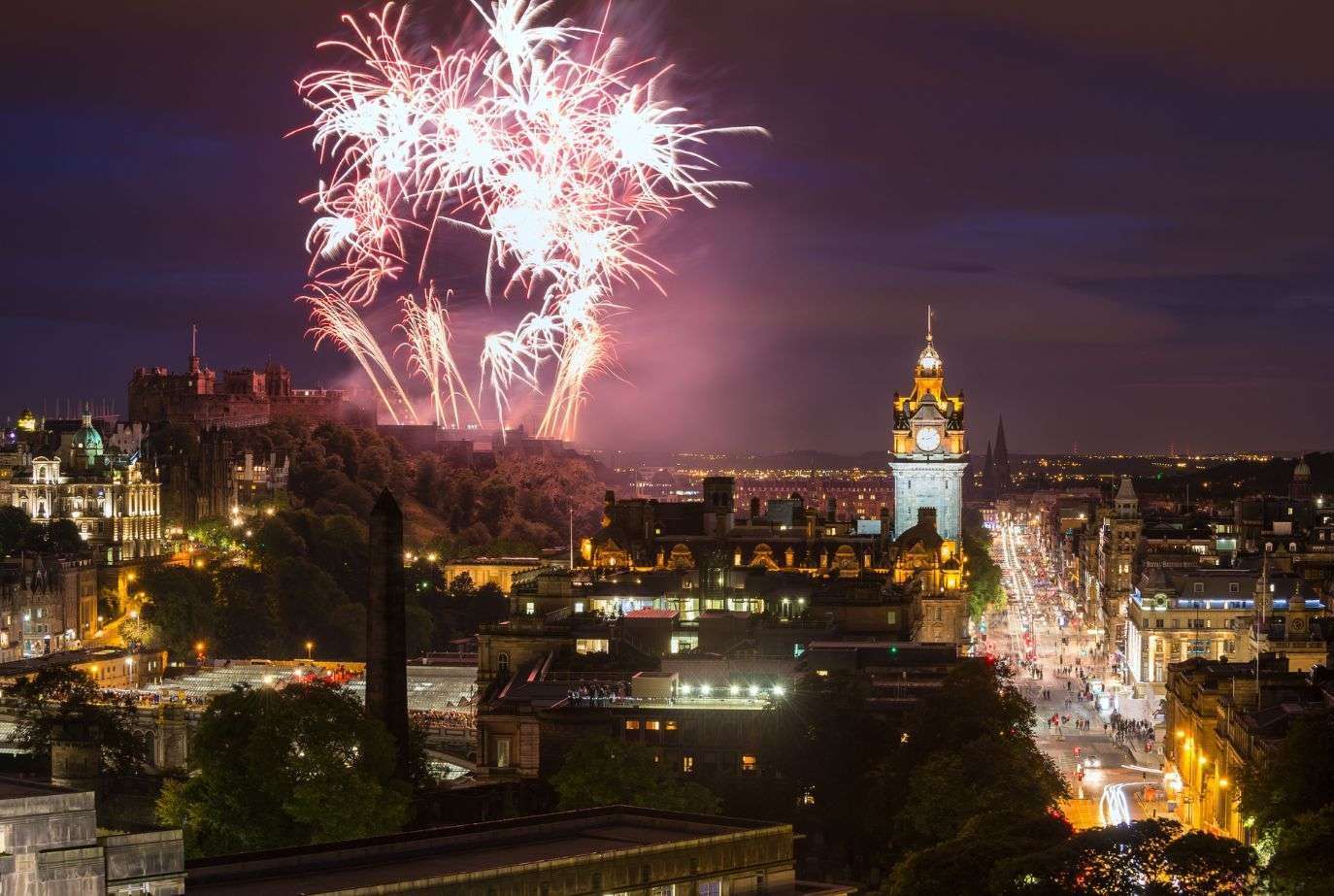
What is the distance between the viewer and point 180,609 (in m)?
142

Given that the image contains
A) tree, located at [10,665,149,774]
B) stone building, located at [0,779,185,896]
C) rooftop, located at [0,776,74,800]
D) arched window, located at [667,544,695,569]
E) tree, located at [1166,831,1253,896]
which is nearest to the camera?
stone building, located at [0,779,185,896]

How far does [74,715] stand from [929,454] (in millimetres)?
72678

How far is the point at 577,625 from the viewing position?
330 ft

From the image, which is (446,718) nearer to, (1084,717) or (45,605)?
(1084,717)

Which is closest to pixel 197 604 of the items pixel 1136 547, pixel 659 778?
pixel 1136 547

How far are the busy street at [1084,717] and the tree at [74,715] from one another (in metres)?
36.1

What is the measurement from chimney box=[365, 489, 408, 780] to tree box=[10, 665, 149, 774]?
15749 mm

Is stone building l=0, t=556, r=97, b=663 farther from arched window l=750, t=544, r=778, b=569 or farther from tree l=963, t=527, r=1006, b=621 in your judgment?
tree l=963, t=527, r=1006, b=621

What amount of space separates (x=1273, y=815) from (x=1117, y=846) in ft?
36.6

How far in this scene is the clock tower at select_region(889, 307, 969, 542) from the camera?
510 feet

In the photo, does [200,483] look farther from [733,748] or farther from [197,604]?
[733,748]

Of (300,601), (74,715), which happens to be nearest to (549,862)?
(74,715)

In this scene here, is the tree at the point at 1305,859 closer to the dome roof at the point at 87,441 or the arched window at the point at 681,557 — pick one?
the arched window at the point at 681,557

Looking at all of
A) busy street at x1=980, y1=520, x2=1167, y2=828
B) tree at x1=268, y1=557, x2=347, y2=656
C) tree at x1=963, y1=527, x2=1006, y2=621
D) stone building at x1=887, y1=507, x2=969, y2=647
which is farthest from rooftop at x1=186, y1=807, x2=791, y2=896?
tree at x1=963, y1=527, x2=1006, y2=621
